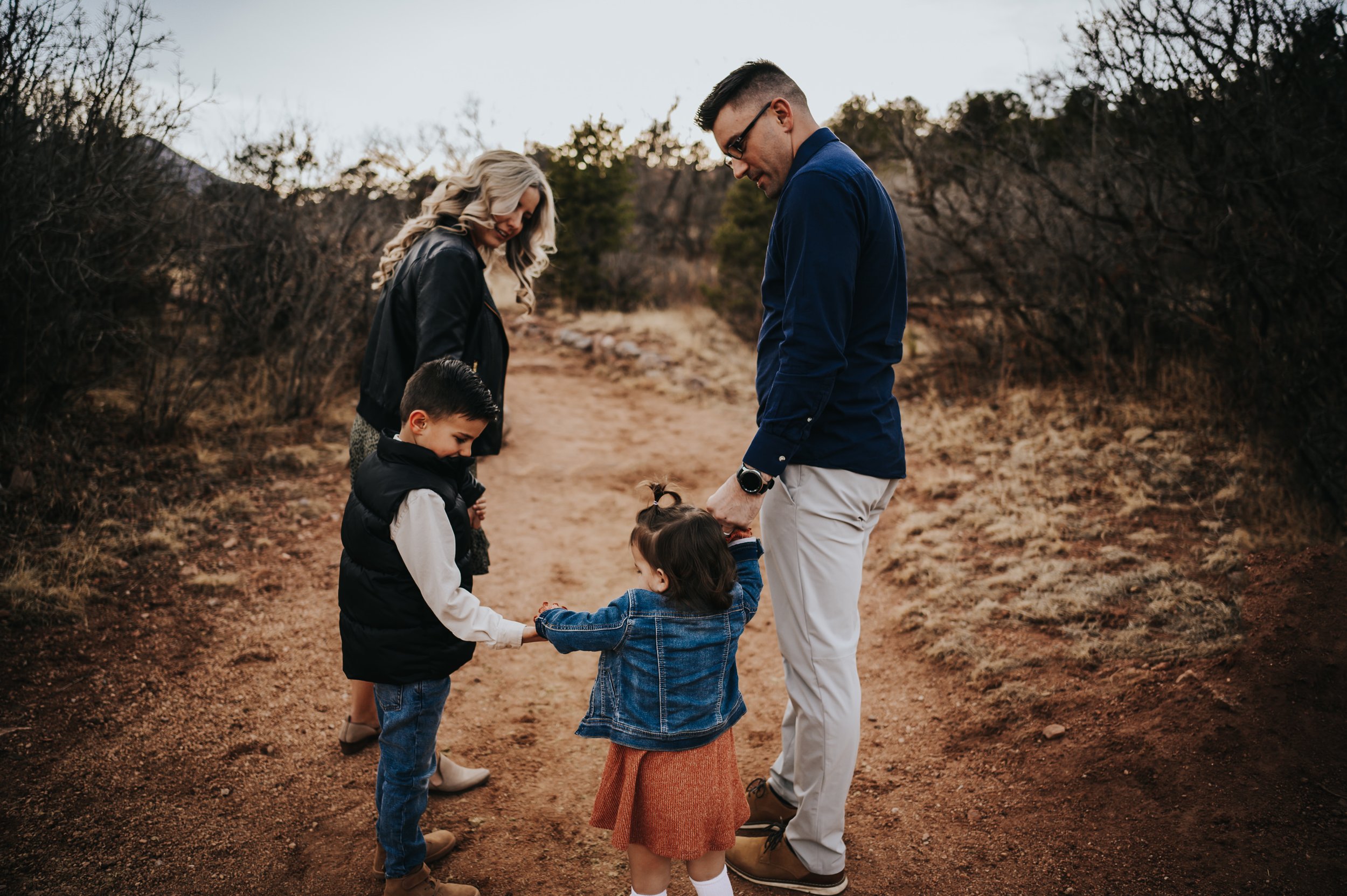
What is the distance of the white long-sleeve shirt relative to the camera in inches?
74.7

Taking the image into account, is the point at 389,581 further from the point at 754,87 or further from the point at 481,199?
the point at 754,87

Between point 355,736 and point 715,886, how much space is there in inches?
67.7

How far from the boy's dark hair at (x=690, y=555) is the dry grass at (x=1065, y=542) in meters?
2.20

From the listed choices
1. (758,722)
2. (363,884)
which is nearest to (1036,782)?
(758,722)

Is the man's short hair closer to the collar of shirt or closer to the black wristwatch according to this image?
the collar of shirt

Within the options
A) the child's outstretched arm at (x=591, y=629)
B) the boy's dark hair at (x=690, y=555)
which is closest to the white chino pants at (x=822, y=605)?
the boy's dark hair at (x=690, y=555)

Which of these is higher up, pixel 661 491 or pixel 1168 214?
pixel 1168 214

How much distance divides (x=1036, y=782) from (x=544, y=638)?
203cm

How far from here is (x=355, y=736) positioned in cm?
299

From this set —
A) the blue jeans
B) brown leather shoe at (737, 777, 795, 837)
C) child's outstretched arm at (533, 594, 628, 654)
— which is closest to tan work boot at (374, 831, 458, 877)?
the blue jeans

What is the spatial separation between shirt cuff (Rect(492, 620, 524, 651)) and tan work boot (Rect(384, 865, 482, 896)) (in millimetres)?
817

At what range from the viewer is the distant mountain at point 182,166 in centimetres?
605

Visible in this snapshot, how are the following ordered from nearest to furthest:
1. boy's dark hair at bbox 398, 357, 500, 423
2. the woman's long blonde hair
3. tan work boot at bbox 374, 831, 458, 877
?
1. boy's dark hair at bbox 398, 357, 500, 423
2. tan work boot at bbox 374, 831, 458, 877
3. the woman's long blonde hair

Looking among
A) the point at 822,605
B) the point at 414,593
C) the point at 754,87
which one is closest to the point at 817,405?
the point at 822,605
